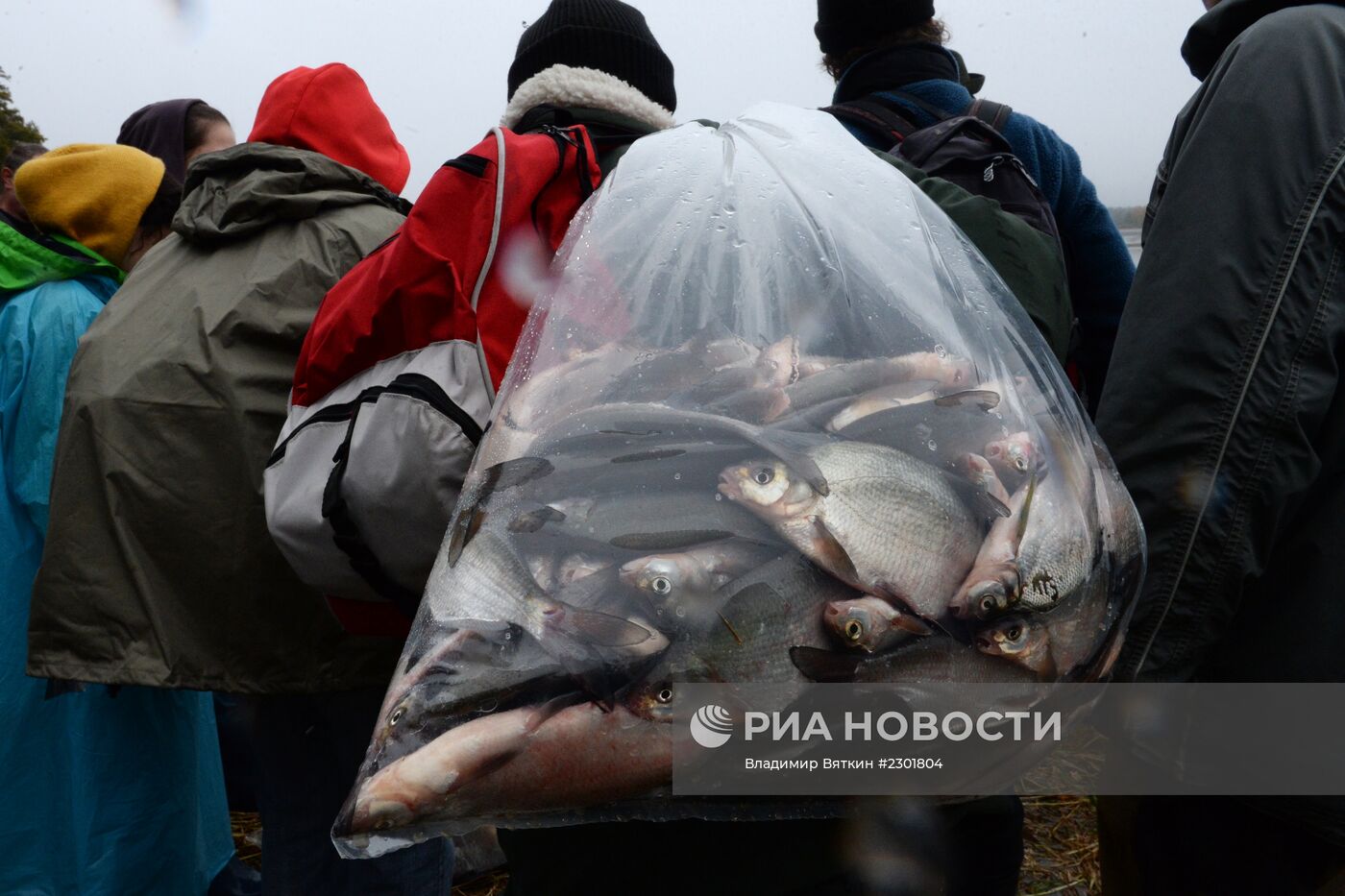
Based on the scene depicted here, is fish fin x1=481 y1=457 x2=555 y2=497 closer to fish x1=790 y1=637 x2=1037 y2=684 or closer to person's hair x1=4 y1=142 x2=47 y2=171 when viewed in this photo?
fish x1=790 y1=637 x2=1037 y2=684

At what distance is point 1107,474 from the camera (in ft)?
3.91

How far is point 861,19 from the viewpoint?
2.16 meters

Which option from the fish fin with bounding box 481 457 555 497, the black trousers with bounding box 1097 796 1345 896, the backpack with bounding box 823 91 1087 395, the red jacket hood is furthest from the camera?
the red jacket hood

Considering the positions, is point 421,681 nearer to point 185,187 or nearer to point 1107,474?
point 1107,474

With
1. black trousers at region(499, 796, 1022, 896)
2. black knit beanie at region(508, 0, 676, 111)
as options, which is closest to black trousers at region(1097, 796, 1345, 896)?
black trousers at region(499, 796, 1022, 896)

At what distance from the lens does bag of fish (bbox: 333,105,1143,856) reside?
974 millimetres

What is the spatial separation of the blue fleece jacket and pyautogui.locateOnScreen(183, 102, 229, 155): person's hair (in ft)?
6.91

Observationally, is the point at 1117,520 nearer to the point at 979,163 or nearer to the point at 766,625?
the point at 766,625

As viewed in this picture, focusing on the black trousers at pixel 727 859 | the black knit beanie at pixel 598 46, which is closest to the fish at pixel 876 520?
the black trousers at pixel 727 859

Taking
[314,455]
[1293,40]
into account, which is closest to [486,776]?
[314,455]

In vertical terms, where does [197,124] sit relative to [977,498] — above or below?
above

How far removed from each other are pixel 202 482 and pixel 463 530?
1183 millimetres

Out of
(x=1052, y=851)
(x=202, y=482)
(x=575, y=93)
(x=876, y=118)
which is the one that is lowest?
(x=1052, y=851)

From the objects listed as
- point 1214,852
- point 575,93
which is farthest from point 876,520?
point 575,93
